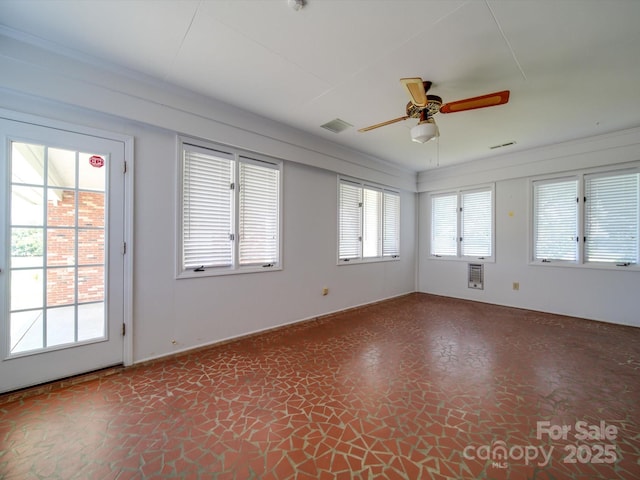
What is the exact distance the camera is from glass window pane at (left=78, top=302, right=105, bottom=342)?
2365mm

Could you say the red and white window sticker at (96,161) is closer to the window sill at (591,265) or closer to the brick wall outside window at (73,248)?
the brick wall outside window at (73,248)

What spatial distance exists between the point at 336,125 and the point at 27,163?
321 centimetres

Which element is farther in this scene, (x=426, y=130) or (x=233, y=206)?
(x=233, y=206)

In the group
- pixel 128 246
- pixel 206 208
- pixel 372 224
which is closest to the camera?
pixel 128 246

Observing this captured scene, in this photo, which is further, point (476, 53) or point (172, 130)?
point (172, 130)

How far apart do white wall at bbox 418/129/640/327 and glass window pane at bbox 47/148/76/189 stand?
19.7 ft

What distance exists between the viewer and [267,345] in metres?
3.13

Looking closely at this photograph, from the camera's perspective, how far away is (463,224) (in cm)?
551

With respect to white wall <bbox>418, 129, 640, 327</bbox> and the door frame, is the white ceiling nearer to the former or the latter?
the door frame

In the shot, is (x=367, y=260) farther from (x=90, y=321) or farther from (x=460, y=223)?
(x=90, y=321)

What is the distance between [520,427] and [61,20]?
4.36m

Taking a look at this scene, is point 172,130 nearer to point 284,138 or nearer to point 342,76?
point 284,138

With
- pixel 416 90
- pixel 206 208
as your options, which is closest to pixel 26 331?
pixel 206 208

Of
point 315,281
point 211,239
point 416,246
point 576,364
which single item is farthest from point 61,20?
point 416,246
